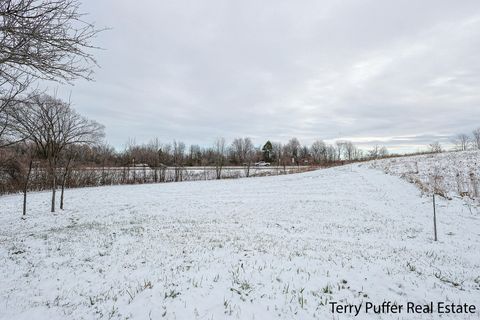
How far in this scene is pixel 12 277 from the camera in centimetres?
477

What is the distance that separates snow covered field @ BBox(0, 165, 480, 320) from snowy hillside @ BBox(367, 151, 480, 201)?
3166mm

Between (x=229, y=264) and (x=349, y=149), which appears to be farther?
(x=349, y=149)

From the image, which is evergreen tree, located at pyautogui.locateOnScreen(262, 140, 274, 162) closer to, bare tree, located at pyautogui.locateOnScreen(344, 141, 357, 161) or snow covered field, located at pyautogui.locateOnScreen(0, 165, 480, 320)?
bare tree, located at pyautogui.locateOnScreen(344, 141, 357, 161)

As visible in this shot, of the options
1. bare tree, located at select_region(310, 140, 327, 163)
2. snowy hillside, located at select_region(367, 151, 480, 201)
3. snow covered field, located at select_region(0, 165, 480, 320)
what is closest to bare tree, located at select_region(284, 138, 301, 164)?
bare tree, located at select_region(310, 140, 327, 163)

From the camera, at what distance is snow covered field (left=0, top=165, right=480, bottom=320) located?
376 cm

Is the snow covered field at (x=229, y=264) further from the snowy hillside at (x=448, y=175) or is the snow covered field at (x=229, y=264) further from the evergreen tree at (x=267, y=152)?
the evergreen tree at (x=267, y=152)

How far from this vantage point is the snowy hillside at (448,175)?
13.9 meters

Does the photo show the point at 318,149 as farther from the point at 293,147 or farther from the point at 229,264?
the point at 229,264

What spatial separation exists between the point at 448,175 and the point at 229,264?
1864 centimetres

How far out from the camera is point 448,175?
16625 mm

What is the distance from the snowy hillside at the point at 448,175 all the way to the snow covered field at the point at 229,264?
317 cm

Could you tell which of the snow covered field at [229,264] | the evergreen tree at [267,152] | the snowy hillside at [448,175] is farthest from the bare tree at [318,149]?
the snow covered field at [229,264]

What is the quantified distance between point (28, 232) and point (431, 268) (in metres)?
12.4

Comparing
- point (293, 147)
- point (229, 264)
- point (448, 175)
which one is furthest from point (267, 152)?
point (229, 264)
